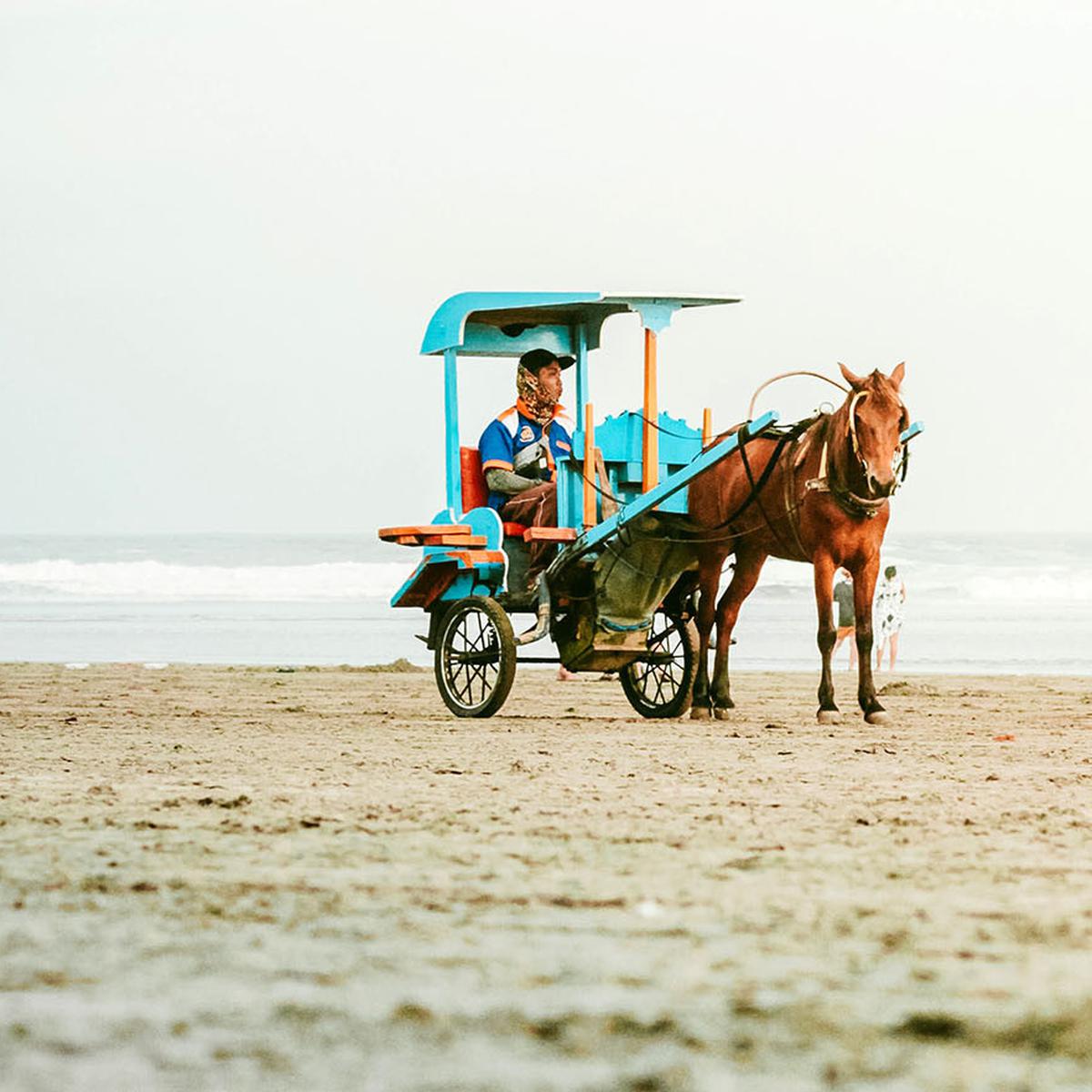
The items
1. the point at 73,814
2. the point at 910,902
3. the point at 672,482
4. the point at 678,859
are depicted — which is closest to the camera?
the point at 910,902

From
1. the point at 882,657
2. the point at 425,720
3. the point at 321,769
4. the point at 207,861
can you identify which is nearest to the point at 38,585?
the point at 882,657

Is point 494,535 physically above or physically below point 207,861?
above

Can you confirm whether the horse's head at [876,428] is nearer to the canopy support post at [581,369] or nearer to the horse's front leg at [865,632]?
the horse's front leg at [865,632]

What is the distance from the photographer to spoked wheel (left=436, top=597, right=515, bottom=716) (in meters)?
12.6

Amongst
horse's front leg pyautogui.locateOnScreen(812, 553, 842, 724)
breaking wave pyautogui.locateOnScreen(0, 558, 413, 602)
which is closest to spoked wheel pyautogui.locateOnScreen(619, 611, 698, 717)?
horse's front leg pyautogui.locateOnScreen(812, 553, 842, 724)

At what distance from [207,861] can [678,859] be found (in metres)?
1.39

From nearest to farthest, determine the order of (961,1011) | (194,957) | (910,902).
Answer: (961,1011) < (194,957) < (910,902)

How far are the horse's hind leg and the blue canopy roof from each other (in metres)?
1.59

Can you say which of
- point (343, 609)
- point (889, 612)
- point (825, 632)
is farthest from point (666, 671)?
point (343, 609)

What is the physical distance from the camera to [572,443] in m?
12.9

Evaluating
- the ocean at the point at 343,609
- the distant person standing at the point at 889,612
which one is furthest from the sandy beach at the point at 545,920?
the ocean at the point at 343,609

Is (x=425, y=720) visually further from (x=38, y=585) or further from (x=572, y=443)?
(x=38, y=585)

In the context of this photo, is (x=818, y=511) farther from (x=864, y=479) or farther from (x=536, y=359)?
(x=536, y=359)

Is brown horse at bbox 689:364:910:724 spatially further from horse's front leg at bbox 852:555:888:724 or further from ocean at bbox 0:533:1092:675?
ocean at bbox 0:533:1092:675
